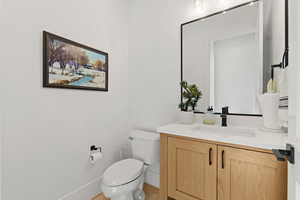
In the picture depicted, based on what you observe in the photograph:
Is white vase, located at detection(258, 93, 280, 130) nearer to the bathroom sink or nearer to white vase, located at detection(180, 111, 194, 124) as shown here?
the bathroom sink

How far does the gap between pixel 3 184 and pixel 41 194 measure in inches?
12.9

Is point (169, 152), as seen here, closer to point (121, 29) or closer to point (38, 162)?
point (38, 162)

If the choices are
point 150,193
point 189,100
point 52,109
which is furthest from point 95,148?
point 189,100

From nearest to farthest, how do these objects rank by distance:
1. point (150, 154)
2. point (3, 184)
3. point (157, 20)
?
point (3, 184) < point (150, 154) < point (157, 20)

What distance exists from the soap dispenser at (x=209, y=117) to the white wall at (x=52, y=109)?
115 cm

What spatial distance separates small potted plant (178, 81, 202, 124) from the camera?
64.1 inches

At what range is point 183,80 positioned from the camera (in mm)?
1808

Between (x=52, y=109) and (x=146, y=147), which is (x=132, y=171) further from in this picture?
(x=52, y=109)

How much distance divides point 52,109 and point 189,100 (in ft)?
4.43

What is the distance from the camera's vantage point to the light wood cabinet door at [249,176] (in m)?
0.94

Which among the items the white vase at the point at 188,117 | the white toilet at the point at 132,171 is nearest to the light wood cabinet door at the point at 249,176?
the white vase at the point at 188,117

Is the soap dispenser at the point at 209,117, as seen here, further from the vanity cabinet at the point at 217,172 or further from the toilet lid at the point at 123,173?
the toilet lid at the point at 123,173

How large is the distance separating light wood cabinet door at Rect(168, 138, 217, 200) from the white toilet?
342 mm

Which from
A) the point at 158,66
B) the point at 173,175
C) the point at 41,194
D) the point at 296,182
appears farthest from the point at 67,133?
the point at 296,182
